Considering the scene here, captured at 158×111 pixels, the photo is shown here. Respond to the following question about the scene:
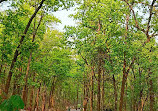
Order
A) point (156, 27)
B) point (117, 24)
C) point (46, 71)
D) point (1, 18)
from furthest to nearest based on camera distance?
point (46, 71), point (117, 24), point (156, 27), point (1, 18)

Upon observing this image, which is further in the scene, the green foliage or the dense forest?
the dense forest

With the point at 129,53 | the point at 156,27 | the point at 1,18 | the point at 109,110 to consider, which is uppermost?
the point at 156,27

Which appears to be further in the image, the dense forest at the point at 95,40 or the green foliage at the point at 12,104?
the dense forest at the point at 95,40

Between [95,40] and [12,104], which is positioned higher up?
[95,40]

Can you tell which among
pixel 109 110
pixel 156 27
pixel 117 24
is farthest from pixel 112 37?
pixel 109 110

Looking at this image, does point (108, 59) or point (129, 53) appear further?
point (108, 59)

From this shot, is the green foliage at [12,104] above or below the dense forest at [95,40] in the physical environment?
below

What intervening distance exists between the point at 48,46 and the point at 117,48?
50.2 feet

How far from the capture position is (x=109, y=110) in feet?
111

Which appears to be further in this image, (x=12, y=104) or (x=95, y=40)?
(x=95, y=40)

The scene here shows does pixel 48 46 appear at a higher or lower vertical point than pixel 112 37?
higher

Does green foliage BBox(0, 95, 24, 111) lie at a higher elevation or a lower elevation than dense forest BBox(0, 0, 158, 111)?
lower

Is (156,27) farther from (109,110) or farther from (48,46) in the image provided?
(109,110)

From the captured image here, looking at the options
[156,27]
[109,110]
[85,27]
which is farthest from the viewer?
[109,110]
